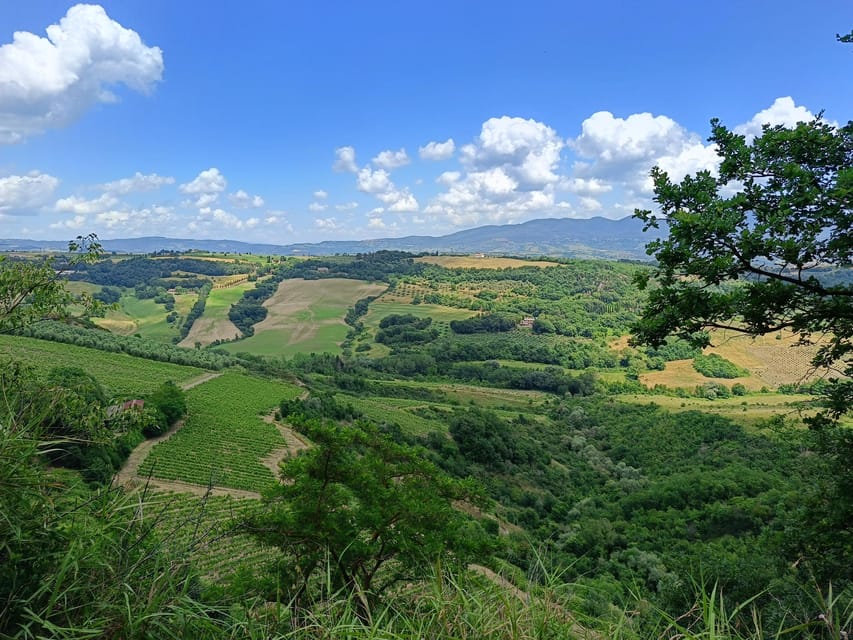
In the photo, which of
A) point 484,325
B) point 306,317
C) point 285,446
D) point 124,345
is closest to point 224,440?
point 285,446

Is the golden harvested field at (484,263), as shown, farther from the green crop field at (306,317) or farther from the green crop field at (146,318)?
the green crop field at (146,318)

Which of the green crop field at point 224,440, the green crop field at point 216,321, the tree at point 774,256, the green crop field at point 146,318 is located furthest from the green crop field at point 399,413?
the green crop field at point 146,318

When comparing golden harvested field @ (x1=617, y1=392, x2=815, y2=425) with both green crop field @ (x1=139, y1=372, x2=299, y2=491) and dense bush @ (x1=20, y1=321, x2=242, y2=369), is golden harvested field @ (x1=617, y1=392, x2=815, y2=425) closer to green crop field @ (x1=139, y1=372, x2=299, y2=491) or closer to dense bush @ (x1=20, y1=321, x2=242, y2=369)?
green crop field @ (x1=139, y1=372, x2=299, y2=491)

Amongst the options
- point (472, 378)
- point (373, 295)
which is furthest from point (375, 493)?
point (373, 295)

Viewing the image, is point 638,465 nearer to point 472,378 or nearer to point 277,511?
point 472,378

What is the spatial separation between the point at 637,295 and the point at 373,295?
77696 mm

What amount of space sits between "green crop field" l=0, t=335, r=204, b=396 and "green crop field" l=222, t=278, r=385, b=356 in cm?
3923

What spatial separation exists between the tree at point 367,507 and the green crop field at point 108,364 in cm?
4631

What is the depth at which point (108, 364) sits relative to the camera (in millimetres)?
60406

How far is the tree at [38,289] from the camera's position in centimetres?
585

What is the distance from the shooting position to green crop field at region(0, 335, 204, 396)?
174ft

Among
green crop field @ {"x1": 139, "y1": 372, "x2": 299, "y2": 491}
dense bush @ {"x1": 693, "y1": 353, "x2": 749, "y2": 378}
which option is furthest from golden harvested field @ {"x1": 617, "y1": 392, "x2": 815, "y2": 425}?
green crop field @ {"x1": 139, "y1": 372, "x2": 299, "y2": 491}

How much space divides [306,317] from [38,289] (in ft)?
415

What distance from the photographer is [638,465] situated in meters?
54.2
